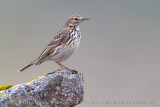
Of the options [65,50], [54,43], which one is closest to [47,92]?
[65,50]

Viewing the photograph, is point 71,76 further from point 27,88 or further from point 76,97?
point 27,88

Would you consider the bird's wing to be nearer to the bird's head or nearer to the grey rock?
the bird's head

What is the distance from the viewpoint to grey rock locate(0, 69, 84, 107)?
21.2 ft

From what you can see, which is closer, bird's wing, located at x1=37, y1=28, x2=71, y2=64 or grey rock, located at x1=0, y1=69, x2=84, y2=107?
grey rock, located at x1=0, y1=69, x2=84, y2=107

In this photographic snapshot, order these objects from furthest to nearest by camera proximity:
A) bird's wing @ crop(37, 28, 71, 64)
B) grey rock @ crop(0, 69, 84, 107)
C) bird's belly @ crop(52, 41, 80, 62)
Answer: bird's wing @ crop(37, 28, 71, 64) → bird's belly @ crop(52, 41, 80, 62) → grey rock @ crop(0, 69, 84, 107)

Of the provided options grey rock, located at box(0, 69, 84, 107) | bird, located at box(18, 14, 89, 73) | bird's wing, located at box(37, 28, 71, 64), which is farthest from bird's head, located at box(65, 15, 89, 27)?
grey rock, located at box(0, 69, 84, 107)

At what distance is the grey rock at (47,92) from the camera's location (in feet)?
21.2

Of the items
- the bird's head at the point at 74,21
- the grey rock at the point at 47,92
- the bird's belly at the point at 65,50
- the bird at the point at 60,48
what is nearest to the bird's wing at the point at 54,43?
the bird at the point at 60,48

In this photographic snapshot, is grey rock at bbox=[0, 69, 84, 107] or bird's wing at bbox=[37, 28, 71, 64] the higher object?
bird's wing at bbox=[37, 28, 71, 64]

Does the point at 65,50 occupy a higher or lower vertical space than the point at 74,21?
lower

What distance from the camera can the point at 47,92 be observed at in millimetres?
6973

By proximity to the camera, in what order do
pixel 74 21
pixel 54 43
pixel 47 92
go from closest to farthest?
pixel 47 92 < pixel 54 43 < pixel 74 21

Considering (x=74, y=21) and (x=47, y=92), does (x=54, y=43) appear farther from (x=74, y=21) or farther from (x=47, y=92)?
(x=47, y=92)

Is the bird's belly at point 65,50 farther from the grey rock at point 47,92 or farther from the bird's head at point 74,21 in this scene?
the grey rock at point 47,92
